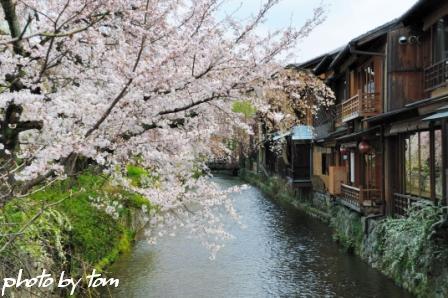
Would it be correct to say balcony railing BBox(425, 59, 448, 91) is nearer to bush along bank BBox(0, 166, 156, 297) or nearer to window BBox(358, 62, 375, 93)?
window BBox(358, 62, 375, 93)

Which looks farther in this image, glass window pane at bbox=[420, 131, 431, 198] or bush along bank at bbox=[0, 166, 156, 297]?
glass window pane at bbox=[420, 131, 431, 198]

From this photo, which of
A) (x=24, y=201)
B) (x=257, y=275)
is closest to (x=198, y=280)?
(x=257, y=275)

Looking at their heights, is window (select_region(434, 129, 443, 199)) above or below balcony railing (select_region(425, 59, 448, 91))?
below

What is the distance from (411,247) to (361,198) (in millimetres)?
5332

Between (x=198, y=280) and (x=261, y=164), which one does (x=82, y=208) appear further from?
(x=261, y=164)

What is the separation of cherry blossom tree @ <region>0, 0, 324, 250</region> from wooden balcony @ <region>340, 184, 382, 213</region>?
31.5 feet

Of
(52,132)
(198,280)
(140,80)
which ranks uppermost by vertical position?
(140,80)

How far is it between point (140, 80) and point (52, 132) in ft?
3.81

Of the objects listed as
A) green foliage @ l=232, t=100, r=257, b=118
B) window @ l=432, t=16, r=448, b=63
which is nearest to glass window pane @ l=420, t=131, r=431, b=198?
window @ l=432, t=16, r=448, b=63

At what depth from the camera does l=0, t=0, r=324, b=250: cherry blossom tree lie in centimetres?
497

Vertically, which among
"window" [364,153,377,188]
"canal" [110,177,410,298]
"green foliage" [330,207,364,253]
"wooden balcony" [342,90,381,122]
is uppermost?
"wooden balcony" [342,90,381,122]

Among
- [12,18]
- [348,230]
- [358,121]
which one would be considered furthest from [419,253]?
[358,121]

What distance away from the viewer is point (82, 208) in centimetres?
1220

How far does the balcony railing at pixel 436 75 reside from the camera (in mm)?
12180
